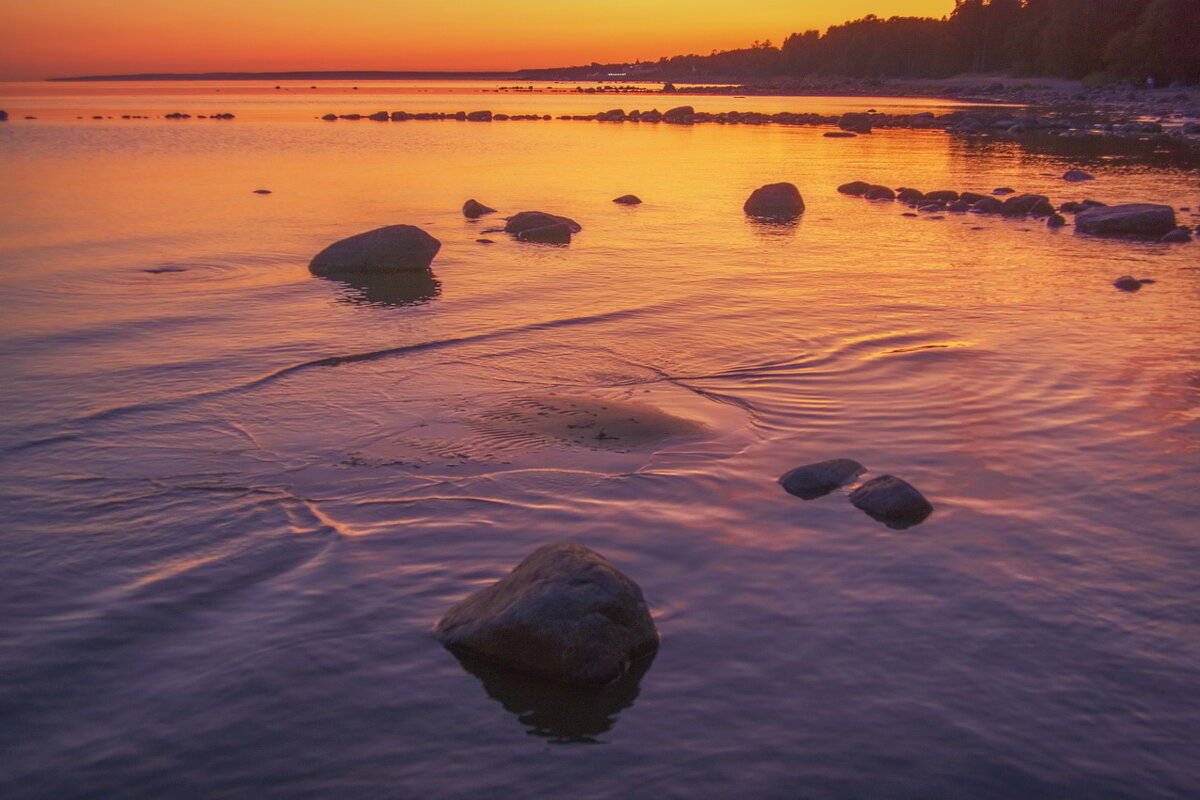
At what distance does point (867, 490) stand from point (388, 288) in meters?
10.7

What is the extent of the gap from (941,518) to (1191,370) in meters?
5.95

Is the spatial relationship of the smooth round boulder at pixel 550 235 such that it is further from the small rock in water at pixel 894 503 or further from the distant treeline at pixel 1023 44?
the distant treeline at pixel 1023 44

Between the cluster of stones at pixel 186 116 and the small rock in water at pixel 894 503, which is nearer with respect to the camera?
the small rock in water at pixel 894 503

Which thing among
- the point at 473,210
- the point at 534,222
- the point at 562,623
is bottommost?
the point at 562,623

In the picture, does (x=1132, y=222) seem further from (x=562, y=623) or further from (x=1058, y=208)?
(x=562, y=623)

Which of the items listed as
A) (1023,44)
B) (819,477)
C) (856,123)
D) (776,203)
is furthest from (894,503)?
(1023,44)

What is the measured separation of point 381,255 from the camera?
55.5ft

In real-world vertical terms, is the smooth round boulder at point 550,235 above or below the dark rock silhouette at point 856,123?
below

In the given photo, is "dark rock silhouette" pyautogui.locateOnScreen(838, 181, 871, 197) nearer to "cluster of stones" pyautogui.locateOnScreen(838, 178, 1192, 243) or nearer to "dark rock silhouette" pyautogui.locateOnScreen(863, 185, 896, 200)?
"cluster of stones" pyautogui.locateOnScreen(838, 178, 1192, 243)

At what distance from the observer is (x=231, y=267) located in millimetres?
17359

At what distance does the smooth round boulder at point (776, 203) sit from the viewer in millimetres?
25062

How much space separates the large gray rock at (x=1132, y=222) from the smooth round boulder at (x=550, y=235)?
12.2 meters

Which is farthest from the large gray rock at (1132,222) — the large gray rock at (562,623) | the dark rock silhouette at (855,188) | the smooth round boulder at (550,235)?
the large gray rock at (562,623)

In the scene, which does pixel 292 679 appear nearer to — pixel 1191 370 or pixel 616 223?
pixel 1191 370
